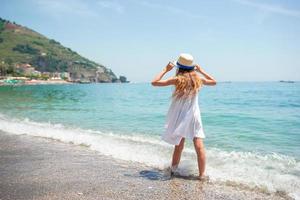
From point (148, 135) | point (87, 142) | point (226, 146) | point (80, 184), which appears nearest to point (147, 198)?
point (80, 184)

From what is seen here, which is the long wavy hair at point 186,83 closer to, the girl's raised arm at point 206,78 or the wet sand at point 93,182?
the girl's raised arm at point 206,78

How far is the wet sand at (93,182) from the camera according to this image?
221 inches

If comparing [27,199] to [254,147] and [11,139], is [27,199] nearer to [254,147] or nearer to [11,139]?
[11,139]

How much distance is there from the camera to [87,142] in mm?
10789

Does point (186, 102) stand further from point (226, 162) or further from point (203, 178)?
point (226, 162)

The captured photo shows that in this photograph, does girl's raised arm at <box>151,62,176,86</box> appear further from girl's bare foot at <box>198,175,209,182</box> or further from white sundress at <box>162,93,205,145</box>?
girl's bare foot at <box>198,175,209,182</box>

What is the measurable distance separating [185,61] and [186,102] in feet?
2.51

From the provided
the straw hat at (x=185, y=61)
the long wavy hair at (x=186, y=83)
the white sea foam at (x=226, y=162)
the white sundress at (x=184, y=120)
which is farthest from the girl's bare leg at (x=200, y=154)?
the straw hat at (x=185, y=61)

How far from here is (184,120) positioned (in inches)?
263

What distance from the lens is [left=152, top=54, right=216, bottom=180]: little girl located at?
6609 mm

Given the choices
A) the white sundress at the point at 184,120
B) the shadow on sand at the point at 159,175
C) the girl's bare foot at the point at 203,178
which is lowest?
the shadow on sand at the point at 159,175

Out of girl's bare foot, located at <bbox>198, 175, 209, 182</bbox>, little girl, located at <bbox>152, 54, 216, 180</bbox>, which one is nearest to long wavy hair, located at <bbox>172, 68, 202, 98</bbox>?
little girl, located at <bbox>152, 54, 216, 180</bbox>

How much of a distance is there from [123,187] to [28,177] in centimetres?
181

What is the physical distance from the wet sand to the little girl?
0.75 meters
